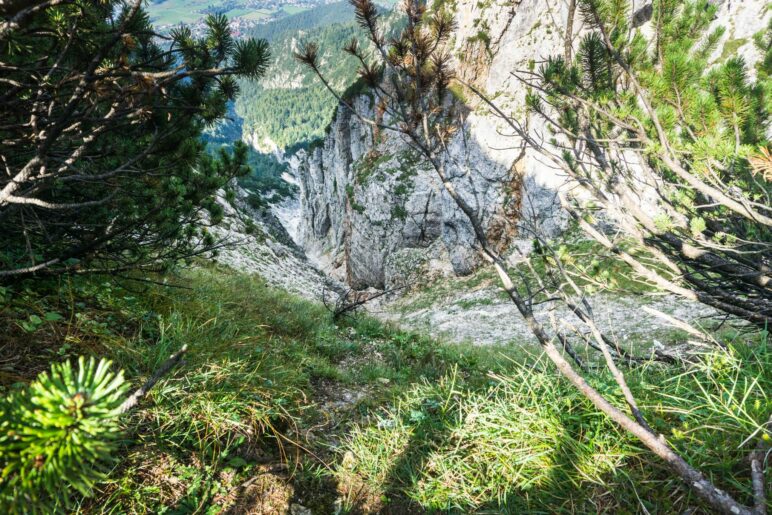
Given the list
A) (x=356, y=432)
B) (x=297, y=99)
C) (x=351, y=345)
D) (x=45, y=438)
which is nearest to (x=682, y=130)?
(x=356, y=432)

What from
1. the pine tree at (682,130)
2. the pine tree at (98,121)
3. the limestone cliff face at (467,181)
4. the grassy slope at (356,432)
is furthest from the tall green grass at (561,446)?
the limestone cliff face at (467,181)

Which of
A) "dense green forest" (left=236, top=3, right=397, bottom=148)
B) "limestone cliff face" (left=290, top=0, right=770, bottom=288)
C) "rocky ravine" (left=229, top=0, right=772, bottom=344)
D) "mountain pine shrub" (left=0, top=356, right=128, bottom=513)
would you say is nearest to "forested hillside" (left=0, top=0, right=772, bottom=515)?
"mountain pine shrub" (left=0, top=356, right=128, bottom=513)

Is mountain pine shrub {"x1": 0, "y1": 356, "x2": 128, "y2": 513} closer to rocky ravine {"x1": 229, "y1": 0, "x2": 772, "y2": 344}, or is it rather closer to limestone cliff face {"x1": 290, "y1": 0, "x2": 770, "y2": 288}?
rocky ravine {"x1": 229, "y1": 0, "x2": 772, "y2": 344}

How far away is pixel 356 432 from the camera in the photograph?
294 centimetres

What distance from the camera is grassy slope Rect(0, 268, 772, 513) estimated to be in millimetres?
2002

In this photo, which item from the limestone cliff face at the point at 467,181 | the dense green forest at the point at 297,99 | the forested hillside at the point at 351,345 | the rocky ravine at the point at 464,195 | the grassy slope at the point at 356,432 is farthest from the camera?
the dense green forest at the point at 297,99

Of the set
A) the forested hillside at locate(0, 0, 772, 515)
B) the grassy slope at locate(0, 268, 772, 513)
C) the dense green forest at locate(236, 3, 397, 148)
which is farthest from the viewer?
the dense green forest at locate(236, 3, 397, 148)

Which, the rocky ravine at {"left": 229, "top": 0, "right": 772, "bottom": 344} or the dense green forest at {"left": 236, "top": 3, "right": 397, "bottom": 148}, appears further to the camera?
the dense green forest at {"left": 236, "top": 3, "right": 397, "bottom": 148}

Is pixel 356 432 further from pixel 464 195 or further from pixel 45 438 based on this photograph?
pixel 464 195

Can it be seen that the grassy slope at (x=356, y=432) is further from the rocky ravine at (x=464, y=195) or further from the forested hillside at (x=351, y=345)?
the rocky ravine at (x=464, y=195)

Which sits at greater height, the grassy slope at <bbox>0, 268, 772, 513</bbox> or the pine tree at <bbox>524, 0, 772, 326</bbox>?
the pine tree at <bbox>524, 0, 772, 326</bbox>

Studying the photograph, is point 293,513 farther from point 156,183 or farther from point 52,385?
point 156,183

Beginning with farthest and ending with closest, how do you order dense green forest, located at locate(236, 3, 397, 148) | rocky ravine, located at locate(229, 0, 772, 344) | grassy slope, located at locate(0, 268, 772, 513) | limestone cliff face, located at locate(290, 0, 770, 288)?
dense green forest, located at locate(236, 3, 397, 148) → limestone cliff face, located at locate(290, 0, 770, 288) → rocky ravine, located at locate(229, 0, 772, 344) → grassy slope, located at locate(0, 268, 772, 513)

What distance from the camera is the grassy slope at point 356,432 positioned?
2.00m
